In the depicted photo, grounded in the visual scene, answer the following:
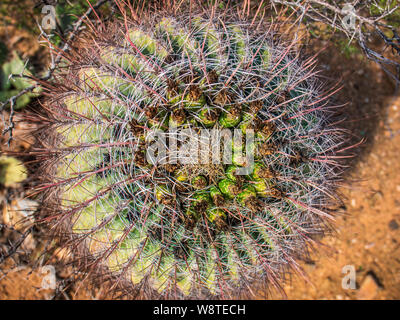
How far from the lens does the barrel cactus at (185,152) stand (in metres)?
1.61

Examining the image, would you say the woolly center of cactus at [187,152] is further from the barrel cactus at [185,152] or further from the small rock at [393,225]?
the small rock at [393,225]

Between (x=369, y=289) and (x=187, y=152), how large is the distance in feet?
10.2

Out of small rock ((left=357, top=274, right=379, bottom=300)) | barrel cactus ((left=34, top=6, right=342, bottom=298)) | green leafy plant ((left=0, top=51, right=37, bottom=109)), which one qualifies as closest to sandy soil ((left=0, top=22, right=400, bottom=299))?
small rock ((left=357, top=274, right=379, bottom=300))

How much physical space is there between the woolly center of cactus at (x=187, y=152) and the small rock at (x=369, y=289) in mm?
2183

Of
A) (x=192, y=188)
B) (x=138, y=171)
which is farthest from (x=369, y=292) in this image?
(x=138, y=171)

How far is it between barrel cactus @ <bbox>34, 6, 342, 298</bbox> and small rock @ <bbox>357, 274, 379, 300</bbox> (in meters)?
2.18

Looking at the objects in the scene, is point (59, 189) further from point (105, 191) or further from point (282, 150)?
point (282, 150)

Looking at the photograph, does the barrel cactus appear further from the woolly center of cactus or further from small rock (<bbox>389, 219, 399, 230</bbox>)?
small rock (<bbox>389, 219, 399, 230</bbox>)

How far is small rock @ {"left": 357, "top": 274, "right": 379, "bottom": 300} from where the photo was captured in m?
3.42

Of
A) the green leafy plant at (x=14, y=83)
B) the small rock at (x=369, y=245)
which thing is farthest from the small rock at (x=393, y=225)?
the green leafy plant at (x=14, y=83)

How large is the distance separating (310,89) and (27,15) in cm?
298

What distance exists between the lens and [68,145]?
1840 millimetres

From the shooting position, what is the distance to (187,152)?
1.58 meters

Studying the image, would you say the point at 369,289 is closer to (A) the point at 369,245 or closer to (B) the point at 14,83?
(A) the point at 369,245
